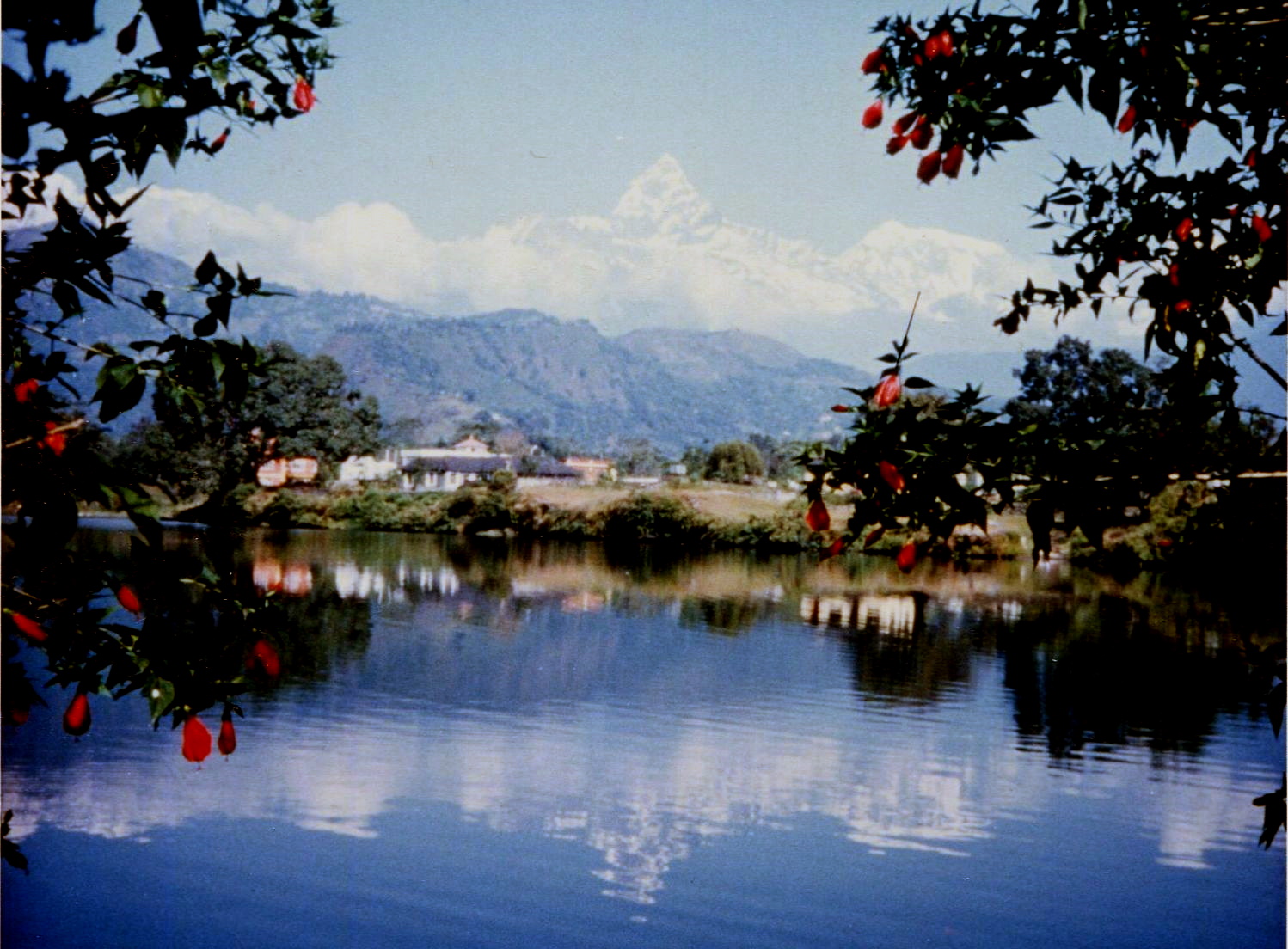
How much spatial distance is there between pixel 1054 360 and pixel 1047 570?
89.9ft

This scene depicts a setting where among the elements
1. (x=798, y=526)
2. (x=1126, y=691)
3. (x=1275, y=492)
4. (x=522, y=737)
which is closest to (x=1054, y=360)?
(x=798, y=526)

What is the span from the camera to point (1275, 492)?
372 cm

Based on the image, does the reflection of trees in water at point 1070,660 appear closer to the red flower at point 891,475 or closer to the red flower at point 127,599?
the red flower at point 891,475

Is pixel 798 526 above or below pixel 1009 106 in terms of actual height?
below

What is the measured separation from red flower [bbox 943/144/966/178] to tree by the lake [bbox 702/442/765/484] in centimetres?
5561

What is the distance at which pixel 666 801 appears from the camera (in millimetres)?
8547

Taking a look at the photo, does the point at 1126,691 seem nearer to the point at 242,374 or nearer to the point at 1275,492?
the point at 1275,492

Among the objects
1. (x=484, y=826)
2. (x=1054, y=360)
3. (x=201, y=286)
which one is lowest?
(x=484, y=826)

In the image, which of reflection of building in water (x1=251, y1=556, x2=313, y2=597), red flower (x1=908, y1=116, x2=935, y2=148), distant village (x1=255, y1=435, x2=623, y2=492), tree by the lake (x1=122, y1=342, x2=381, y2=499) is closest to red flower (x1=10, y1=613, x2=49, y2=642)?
red flower (x1=908, y1=116, x2=935, y2=148)

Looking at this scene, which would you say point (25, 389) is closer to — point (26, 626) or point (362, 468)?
point (26, 626)

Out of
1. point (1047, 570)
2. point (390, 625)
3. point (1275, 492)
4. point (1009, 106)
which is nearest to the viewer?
point (1009, 106)

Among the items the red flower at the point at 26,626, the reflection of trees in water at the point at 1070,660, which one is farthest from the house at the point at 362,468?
the red flower at the point at 26,626

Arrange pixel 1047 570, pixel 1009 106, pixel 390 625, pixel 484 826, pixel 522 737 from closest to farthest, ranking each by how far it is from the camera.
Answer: pixel 1009 106 → pixel 484 826 → pixel 522 737 → pixel 390 625 → pixel 1047 570

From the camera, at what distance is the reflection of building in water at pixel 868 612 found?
1827 centimetres
